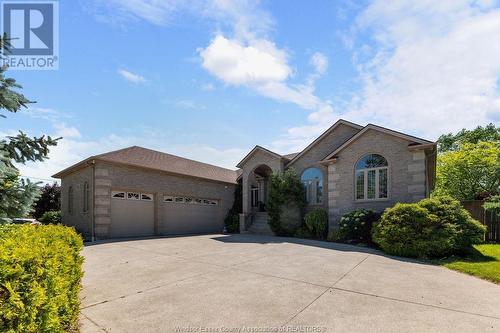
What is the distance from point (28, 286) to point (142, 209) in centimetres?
1586

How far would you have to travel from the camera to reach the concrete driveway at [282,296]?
448 cm

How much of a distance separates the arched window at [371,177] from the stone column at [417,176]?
1.12 meters

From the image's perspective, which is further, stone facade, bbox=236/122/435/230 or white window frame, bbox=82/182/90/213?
white window frame, bbox=82/182/90/213

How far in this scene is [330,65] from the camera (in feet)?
35.5

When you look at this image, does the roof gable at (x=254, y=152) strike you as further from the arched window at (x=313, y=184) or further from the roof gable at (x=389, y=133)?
the roof gable at (x=389, y=133)

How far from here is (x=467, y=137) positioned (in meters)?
38.7

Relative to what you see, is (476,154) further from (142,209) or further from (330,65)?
(142,209)

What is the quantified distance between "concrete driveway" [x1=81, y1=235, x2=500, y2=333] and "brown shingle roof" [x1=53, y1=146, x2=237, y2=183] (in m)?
8.65

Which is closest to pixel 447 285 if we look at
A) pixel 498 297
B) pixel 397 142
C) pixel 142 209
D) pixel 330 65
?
pixel 498 297

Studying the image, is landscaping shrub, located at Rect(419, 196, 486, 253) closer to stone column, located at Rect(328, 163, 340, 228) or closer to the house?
the house

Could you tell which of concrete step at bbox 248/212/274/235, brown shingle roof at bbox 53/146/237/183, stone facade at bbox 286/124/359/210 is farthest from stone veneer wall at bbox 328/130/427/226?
brown shingle roof at bbox 53/146/237/183

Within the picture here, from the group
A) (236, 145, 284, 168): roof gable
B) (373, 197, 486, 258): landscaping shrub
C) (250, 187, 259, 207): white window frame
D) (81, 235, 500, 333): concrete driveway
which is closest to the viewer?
(81, 235, 500, 333): concrete driveway

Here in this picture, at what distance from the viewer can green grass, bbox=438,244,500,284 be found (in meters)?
7.80

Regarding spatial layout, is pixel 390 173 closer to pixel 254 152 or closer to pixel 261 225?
pixel 261 225
